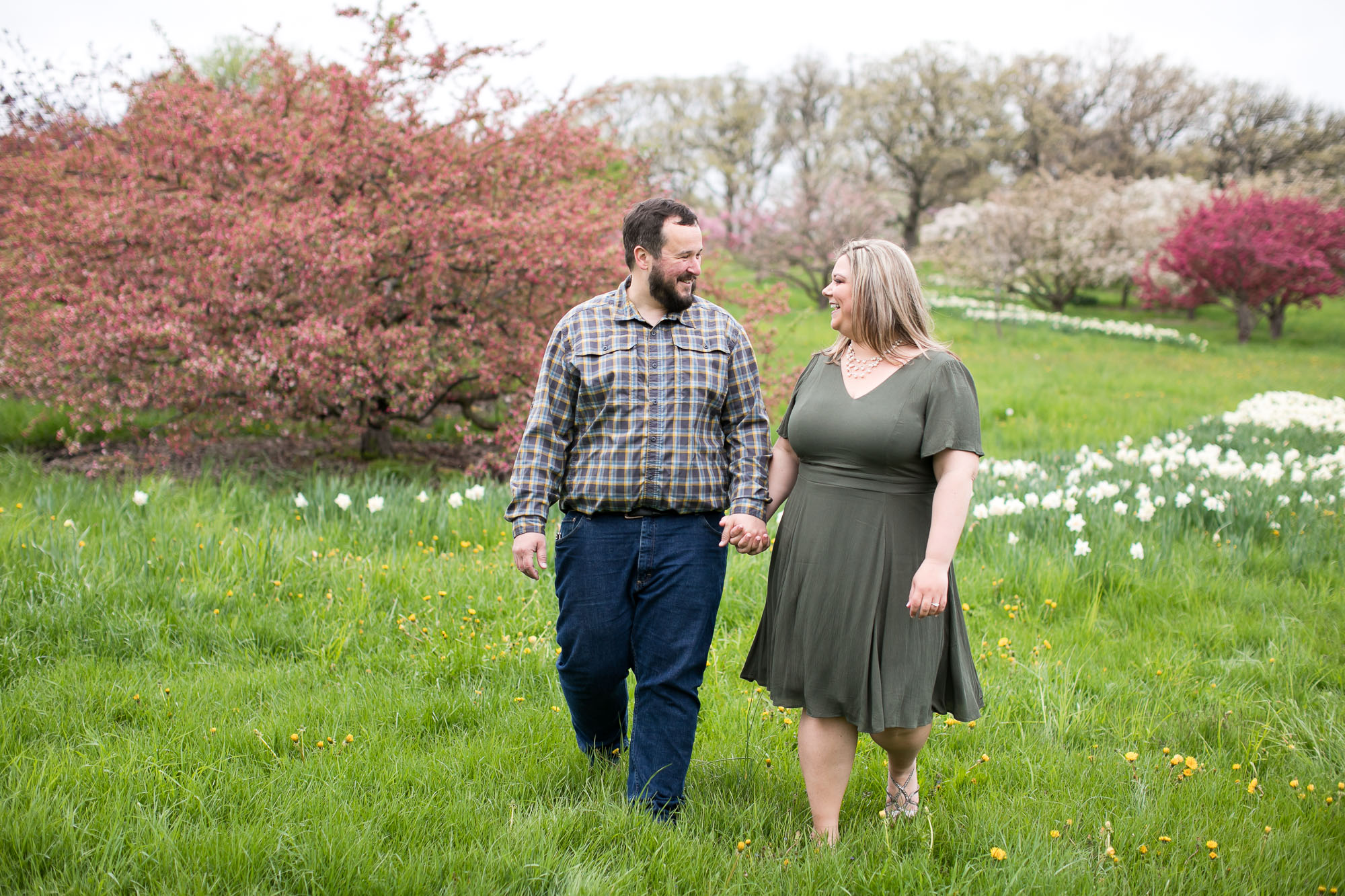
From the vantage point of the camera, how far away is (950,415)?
2.48 m

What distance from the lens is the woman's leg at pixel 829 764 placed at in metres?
2.64

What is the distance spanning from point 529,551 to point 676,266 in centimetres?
101

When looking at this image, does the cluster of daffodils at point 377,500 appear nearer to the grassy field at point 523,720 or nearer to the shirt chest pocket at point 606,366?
the grassy field at point 523,720

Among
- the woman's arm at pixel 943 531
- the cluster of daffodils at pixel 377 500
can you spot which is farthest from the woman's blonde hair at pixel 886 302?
the cluster of daffodils at pixel 377 500

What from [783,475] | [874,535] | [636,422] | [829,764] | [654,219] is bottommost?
[829,764]

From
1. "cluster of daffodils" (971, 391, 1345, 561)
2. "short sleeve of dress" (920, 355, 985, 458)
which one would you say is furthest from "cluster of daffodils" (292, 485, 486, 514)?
"short sleeve of dress" (920, 355, 985, 458)

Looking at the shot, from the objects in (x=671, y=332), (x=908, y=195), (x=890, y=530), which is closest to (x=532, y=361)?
(x=671, y=332)

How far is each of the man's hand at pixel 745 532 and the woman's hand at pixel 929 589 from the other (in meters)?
A: 0.46

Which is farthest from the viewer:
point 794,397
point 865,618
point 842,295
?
point 794,397

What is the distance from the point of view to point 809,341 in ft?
55.8

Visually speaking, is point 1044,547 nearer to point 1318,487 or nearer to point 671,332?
point 1318,487

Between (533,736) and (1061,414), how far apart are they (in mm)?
10634

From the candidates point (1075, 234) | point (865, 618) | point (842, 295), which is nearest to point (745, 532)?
point (865, 618)

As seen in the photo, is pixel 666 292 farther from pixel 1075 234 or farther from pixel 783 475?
pixel 1075 234
